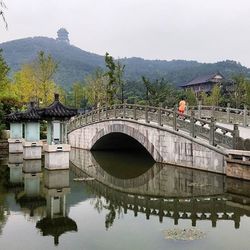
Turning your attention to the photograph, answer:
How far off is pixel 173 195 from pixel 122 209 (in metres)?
2.78

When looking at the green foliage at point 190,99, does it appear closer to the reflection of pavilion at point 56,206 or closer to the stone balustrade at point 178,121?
the stone balustrade at point 178,121

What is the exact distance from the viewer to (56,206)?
1430cm

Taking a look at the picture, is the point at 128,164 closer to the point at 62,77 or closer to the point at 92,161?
the point at 92,161

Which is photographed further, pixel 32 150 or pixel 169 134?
pixel 32 150

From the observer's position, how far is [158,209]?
1368cm

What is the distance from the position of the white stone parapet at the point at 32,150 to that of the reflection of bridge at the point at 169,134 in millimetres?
5996

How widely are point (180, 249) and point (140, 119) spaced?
1719 centimetres

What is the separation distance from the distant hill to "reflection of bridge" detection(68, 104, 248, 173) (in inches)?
2905

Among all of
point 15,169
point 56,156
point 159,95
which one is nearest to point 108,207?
point 56,156

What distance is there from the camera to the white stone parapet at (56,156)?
21658 millimetres

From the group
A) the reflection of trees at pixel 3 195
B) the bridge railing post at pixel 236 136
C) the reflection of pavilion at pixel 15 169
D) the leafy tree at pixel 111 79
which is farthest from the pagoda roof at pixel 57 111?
the leafy tree at pixel 111 79

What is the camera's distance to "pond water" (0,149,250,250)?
10133 mm

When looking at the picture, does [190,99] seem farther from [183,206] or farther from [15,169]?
[183,206]

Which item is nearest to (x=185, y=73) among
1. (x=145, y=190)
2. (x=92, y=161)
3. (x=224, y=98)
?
(x=224, y=98)
